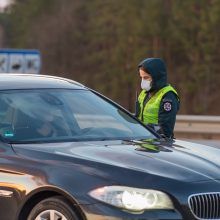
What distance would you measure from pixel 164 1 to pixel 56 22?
13527mm

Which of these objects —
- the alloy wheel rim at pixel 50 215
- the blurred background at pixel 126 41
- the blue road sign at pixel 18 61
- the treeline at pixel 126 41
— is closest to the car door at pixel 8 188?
the alloy wheel rim at pixel 50 215

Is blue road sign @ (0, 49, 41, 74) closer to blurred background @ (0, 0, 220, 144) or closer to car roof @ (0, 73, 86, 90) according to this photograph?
car roof @ (0, 73, 86, 90)

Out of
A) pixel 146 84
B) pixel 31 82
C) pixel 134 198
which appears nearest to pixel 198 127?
pixel 146 84

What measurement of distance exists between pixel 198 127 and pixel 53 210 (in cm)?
1222

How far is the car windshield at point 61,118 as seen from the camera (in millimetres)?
7027

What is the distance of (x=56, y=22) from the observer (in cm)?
7594

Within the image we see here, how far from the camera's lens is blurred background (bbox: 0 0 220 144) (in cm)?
5803

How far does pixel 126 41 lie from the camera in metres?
67.2

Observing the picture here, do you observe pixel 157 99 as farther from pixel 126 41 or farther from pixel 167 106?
pixel 126 41

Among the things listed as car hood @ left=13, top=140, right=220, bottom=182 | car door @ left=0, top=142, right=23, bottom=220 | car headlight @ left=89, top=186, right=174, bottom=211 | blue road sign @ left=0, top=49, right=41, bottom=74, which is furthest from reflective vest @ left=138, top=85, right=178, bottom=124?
blue road sign @ left=0, top=49, right=41, bottom=74

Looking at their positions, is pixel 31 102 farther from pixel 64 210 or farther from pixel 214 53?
pixel 214 53

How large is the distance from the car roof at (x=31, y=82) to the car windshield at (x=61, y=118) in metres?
0.07

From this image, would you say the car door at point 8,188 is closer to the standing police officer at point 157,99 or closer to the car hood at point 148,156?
the car hood at point 148,156

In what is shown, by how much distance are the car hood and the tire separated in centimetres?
32
